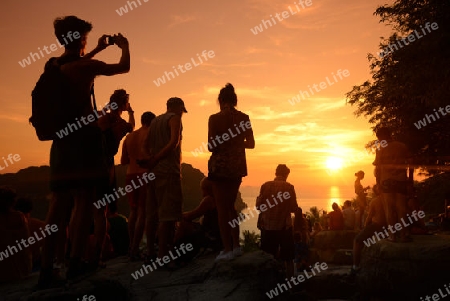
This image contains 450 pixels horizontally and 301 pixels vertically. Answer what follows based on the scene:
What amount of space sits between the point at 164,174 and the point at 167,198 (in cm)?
32

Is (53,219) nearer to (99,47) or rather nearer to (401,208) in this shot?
(99,47)

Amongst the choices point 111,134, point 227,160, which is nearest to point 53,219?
point 111,134

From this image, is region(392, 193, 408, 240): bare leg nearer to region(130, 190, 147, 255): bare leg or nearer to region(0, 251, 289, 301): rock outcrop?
region(0, 251, 289, 301): rock outcrop

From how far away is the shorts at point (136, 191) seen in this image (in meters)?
5.81

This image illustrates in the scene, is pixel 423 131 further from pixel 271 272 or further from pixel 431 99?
pixel 271 272

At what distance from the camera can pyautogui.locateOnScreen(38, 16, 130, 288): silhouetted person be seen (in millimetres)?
3746

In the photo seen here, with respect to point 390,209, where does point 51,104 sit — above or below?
above

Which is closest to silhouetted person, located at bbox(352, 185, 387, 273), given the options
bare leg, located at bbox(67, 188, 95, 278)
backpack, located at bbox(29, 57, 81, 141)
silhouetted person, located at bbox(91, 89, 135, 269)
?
silhouetted person, located at bbox(91, 89, 135, 269)

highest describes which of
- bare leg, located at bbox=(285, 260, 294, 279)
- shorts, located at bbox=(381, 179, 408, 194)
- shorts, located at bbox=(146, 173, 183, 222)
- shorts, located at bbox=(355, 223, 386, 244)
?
shorts, located at bbox=(146, 173, 183, 222)

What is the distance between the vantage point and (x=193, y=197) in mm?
124500

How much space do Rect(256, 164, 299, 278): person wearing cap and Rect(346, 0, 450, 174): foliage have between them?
11000mm

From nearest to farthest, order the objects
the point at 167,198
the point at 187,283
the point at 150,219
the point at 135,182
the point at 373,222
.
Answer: the point at 187,283, the point at 167,198, the point at 150,219, the point at 135,182, the point at 373,222

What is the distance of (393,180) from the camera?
7434mm

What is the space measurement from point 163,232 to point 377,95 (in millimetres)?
→ 19341
